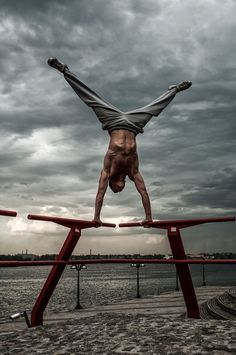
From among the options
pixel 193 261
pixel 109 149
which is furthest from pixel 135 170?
pixel 193 261

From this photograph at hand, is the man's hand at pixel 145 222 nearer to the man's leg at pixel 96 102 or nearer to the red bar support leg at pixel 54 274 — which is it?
the red bar support leg at pixel 54 274

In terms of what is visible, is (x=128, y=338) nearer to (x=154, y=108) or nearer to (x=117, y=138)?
(x=117, y=138)

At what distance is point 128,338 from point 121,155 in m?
3.39

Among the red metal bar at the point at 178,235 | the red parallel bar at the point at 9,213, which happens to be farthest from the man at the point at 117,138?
the red parallel bar at the point at 9,213

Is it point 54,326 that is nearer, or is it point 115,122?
point 54,326

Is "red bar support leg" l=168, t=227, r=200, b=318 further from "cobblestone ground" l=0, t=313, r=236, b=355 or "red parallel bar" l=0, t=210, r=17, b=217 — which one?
"red parallel bar" l=0, t=210, r=17, b=217

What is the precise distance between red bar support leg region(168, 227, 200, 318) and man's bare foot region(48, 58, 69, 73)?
378 cm

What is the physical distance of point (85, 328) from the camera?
624 centimetres

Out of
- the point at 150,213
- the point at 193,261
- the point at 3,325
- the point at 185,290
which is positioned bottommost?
the point at 3,325

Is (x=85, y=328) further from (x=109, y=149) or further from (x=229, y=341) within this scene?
(x=109, y=149)

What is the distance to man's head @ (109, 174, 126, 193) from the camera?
7523 mm

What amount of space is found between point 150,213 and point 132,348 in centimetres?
290

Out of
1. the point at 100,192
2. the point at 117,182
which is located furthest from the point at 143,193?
the point at 100,192

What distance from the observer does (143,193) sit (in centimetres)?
748
